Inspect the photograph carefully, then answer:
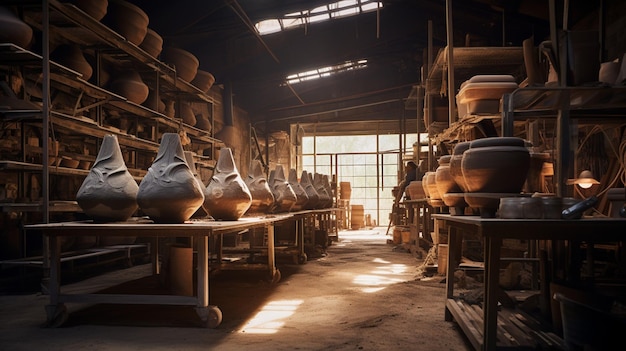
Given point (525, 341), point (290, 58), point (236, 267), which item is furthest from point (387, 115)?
point (525, 341)

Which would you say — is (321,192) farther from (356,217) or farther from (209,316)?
(356,217)

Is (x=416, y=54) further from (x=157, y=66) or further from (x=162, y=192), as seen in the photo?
(x=162, y=192)

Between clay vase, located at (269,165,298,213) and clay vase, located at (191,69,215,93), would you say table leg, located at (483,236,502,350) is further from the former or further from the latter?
clay vase, located at (191,69,215,93)

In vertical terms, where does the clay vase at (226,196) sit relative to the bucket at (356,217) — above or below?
above

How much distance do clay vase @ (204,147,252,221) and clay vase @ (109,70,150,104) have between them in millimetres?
3010

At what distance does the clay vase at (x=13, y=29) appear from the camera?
431 centimetres

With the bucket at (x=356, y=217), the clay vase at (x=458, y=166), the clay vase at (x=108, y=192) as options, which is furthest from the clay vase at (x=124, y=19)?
the bucket at (x=356, y=217)

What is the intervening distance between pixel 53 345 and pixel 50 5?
10.4ft

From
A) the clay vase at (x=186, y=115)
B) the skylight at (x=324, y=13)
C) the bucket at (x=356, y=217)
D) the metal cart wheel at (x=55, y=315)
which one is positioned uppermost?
the skylight at (x=324, y=13)

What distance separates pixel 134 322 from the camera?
326cm

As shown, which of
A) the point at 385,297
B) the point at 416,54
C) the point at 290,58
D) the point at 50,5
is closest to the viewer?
the point at 385,297

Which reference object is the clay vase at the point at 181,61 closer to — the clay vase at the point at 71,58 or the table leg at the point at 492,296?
the clay vase at the point at 71,58

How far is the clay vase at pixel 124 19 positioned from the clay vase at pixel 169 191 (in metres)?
3.45

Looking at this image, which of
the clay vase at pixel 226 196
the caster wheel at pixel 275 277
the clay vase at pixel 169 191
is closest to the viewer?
the clay vase at pixel 169 191
